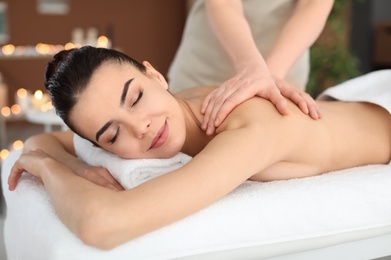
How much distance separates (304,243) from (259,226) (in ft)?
0.37

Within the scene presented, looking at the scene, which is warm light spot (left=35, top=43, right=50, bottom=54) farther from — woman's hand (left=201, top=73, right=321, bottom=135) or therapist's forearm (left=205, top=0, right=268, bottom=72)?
woman's hand (left=201, top=73, right=321, bottom=135)

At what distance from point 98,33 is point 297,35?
6256mm

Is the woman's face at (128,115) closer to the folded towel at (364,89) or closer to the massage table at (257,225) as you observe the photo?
the massage table at (257,225)

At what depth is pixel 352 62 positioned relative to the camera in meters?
5.56

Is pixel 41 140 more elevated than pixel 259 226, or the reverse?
pixel 259 226

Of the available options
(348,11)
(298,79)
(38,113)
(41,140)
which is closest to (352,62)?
(348,11)

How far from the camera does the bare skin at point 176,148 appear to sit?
3.33 ft

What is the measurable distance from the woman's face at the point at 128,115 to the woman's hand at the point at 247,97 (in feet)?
0.29

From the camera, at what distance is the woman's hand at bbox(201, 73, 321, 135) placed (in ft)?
4.43

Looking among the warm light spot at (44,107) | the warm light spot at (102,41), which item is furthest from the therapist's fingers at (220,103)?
the warm light spot at (102,41)

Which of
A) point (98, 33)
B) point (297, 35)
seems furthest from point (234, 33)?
point (98, 33)

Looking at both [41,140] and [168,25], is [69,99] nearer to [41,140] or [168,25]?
[41,140]

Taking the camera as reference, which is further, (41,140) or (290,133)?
(41,140)

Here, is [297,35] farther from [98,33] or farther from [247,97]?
[98,33]
